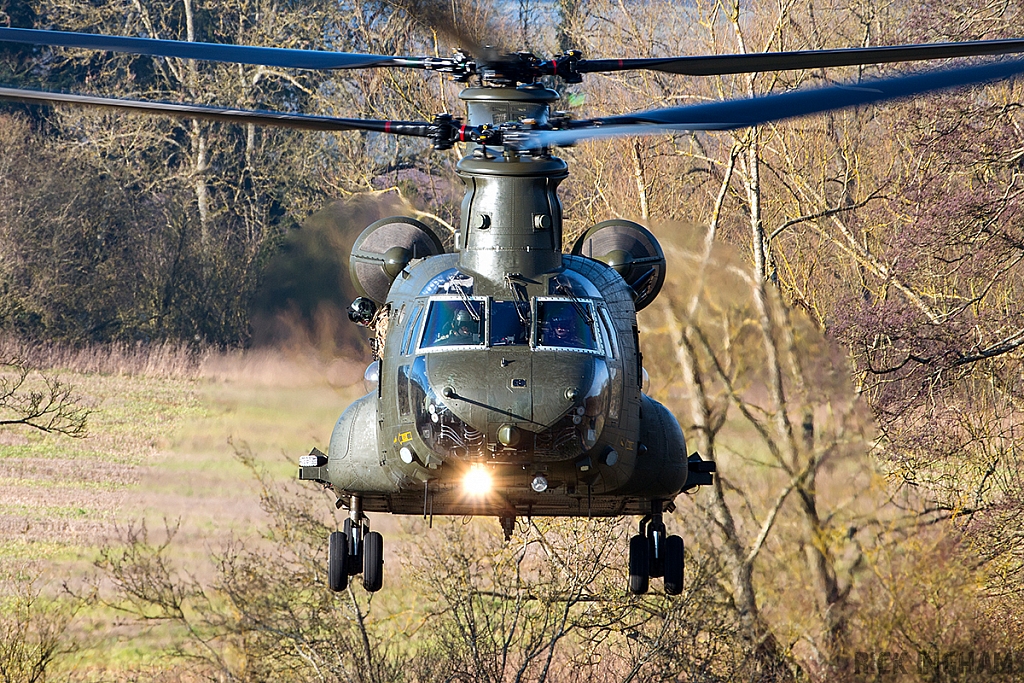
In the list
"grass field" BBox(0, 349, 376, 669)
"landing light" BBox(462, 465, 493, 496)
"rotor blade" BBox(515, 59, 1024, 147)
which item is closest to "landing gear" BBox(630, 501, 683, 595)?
"landing light" BBox(462, 465, 493, 496)

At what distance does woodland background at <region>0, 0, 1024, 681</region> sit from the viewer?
22016mm

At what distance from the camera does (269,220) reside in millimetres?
43781

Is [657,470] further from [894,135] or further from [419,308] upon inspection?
[894,135]

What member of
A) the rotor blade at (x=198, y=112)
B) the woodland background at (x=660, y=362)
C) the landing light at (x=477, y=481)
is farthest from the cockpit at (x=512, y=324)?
the woodland background at (x=660, y=362)

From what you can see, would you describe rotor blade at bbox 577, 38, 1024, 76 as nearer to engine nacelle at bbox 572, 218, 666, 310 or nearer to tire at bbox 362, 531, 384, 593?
engine nacelle at bbox 572, 218, 666, 310

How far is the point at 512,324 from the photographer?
13.2 metres

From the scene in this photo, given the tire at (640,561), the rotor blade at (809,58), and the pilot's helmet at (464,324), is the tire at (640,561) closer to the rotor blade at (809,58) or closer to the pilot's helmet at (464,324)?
the pilot's helmet at (464,324)

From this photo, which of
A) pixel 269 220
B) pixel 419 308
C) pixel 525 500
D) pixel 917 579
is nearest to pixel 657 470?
pixel 525 500

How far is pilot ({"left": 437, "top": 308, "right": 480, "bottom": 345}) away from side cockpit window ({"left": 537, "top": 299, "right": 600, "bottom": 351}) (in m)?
0.55

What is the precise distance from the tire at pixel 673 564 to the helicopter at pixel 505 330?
95 mm

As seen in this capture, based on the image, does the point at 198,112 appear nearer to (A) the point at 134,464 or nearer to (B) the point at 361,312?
(B) the point at 361,312

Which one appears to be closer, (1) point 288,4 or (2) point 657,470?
(2) point 657,470

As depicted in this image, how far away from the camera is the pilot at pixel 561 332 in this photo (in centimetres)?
1316

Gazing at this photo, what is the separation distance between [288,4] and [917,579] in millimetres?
29967
